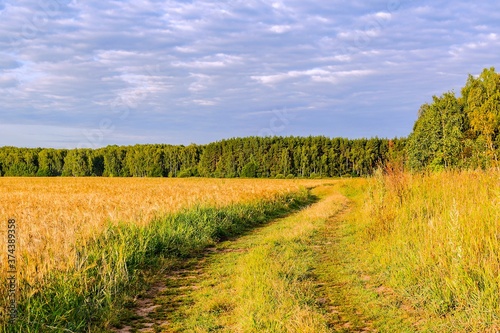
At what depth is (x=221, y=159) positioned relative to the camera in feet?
379

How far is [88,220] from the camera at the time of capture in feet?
35.4

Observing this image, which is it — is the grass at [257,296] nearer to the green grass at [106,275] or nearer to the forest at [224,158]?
the green grass at [106,275]

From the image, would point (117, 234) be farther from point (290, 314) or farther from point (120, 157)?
point (120, 157)

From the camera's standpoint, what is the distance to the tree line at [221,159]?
355ft

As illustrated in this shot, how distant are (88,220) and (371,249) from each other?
8023 mm

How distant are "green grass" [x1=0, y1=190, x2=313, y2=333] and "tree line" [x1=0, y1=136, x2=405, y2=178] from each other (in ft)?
275

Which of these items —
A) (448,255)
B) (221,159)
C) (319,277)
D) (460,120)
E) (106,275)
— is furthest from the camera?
(221,159)

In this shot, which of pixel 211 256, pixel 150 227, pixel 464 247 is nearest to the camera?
pixel 464 247

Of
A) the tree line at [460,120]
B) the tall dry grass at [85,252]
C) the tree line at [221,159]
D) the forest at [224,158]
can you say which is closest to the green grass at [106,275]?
the tall dry grass at [85,252]

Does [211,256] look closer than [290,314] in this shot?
No

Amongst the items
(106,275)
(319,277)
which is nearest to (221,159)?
(319,277)

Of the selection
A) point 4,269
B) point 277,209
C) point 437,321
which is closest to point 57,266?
point 4,269

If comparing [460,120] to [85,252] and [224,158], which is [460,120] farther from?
[224,158]

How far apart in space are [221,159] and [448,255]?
361 ft
